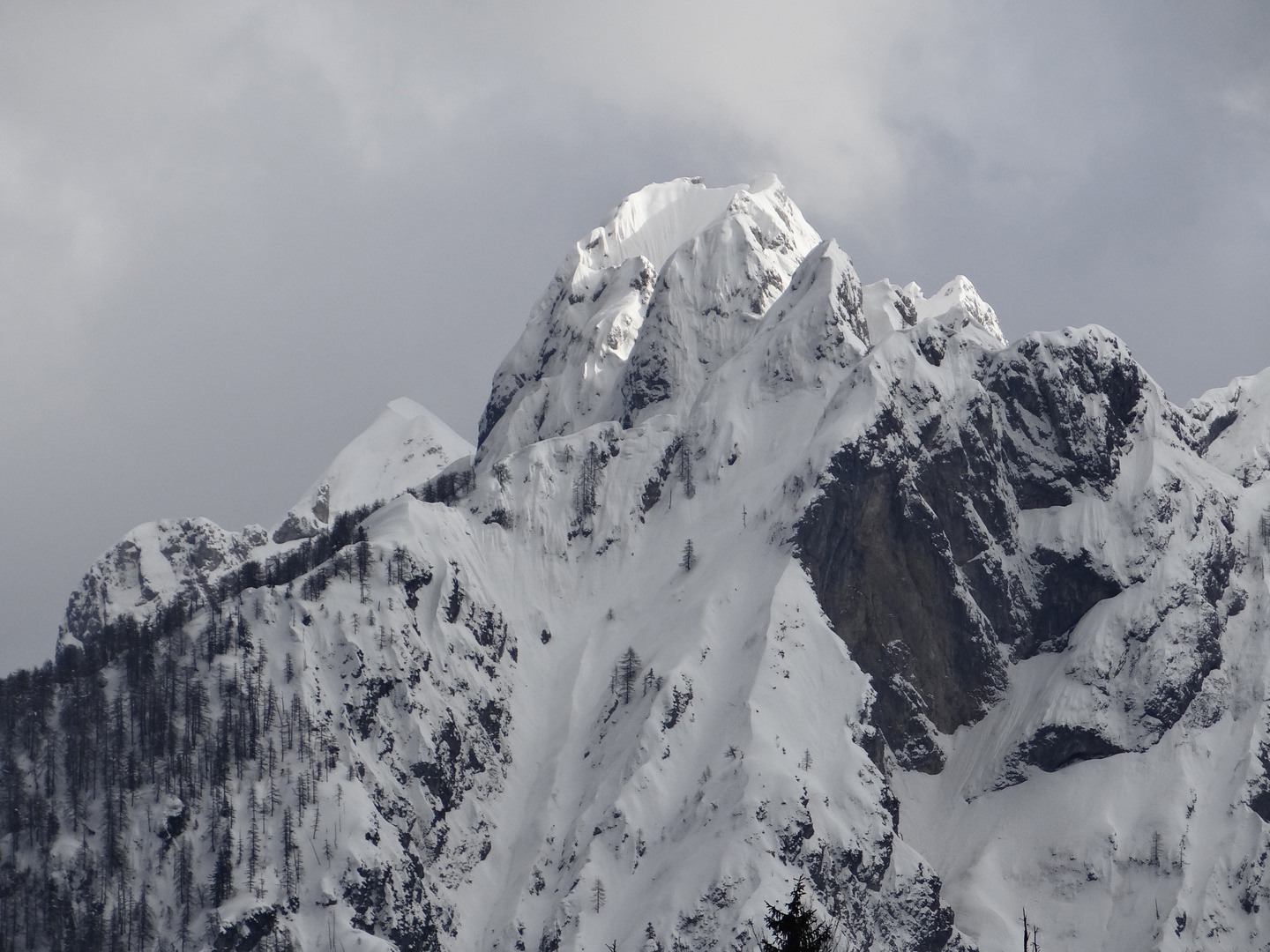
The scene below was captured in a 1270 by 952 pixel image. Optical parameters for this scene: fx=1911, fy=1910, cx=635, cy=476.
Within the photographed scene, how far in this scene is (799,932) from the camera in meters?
62.0
